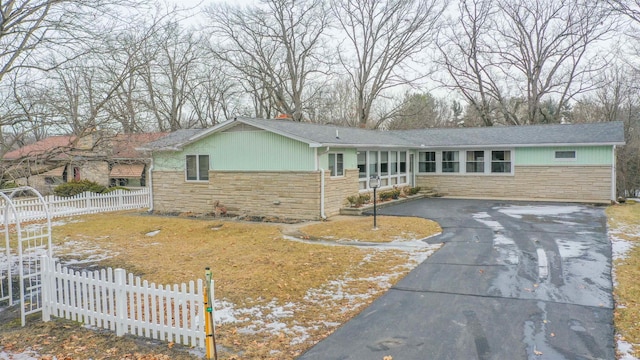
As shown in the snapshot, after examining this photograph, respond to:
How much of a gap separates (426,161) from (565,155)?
21.4ft

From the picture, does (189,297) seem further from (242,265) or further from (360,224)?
(360,224)

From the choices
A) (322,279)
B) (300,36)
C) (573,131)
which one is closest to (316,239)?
(322,279)

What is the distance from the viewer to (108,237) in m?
13.9

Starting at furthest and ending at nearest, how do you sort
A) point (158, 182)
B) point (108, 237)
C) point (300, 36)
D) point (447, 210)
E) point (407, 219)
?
point (300, 36)
point (158, 182)
point (447, 210)
point (407, 219)
point (108, 237)

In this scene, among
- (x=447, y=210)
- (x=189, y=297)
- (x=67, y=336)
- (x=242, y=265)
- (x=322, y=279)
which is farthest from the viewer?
(x=447, y=210)

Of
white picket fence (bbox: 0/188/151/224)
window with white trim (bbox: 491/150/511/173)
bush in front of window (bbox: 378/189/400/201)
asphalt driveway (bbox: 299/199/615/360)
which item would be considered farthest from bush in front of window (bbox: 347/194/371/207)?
white picket fence (bbox: 0/188/151/224)

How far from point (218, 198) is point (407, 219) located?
7.68 metres

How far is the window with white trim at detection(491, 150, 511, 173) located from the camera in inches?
858

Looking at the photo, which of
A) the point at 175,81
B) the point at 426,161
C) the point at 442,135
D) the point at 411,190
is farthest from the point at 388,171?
the point at 175,81

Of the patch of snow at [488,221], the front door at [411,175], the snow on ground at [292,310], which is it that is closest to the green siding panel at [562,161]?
the front door at [411,175]

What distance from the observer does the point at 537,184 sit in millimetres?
20922

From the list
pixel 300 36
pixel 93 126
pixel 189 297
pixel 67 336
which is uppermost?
pixel 300 36

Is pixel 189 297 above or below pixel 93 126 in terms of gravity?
below

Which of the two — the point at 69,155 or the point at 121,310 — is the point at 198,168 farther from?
the point at 121,310
